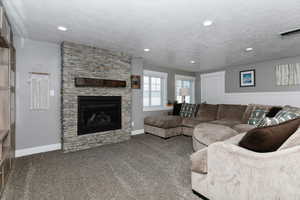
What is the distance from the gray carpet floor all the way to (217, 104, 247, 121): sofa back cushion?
191 cm

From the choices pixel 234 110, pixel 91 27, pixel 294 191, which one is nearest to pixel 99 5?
pixel 91 27

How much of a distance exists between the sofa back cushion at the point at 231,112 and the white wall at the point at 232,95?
112cm

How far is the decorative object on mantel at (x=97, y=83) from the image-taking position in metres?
3.12

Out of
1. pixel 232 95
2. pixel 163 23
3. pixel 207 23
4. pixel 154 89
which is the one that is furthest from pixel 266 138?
pixel 232 95

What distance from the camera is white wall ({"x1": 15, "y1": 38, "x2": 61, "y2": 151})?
2.79 metres

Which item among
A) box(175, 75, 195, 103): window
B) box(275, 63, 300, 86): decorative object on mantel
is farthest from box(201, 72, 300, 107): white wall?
box(175, 75, 195, 103): window

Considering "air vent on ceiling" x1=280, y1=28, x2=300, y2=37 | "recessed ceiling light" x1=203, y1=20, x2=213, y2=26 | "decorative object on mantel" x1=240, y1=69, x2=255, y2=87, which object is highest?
"recessed ceiling light" x1=203, y1=20, x2=213, y2=26

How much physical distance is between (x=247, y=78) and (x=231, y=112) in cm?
163

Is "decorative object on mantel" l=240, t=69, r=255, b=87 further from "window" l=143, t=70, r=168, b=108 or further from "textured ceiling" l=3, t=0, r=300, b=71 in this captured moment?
"window" l=143, t=70, r=168, b=108

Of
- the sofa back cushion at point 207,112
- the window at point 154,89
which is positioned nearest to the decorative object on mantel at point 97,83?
the window at point 154,89

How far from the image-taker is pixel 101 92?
3.49 m

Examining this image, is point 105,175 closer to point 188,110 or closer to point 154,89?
point 188,110

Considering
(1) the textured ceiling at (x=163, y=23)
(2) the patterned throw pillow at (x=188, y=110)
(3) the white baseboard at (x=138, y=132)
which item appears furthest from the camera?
(2) the patterned throw pillow at (x=188, y=110)

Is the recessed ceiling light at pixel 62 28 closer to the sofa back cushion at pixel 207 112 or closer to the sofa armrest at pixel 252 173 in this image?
the sofa armrest at pixel 252 173
